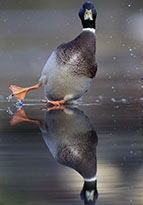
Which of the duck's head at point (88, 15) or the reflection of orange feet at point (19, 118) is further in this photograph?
the duck's head at point (88, 15)

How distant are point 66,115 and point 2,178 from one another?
74.1 inches

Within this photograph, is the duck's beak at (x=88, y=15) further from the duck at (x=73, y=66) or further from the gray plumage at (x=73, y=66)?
the gray plumage at (x=73, y=66)

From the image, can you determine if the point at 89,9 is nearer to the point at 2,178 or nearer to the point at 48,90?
the point at 48,90

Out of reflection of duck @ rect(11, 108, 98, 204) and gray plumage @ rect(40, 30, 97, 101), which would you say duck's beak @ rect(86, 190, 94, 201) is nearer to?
reflection of duck @ rect(11, 108, 98, 204)

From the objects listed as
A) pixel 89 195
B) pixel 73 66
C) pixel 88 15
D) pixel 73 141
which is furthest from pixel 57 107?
pixel 89 195

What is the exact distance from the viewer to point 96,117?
3.47 metres

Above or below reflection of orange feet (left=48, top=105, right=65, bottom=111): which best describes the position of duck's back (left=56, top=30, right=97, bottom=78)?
above

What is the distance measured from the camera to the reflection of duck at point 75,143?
1661 millimetres

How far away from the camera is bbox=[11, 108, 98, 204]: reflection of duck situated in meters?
1.66

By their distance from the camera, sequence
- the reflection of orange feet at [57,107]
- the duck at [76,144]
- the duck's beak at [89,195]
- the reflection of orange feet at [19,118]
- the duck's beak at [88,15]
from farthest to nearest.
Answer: the duck's beak at [88,15]
the reflection of orange feet at [57,107]
the reflection of orange feet at [19,118]
the duck at [76,144]
the duck's beak at [89,195]

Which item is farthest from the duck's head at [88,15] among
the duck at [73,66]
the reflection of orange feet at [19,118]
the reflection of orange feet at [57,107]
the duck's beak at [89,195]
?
the duck's beak at [89,195]

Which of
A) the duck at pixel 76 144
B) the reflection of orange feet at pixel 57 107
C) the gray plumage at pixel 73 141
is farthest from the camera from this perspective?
the reflection of orange feet at pixel 57 107

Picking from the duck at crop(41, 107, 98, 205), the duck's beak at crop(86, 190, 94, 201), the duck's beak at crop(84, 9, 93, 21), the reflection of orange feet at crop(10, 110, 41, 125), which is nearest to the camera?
the duck's beak at crop(86, 190, 94, 201)

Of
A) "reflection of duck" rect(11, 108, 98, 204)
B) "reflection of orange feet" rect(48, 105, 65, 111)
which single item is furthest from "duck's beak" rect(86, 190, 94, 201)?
"reflection of orange feet" rect(48, 105, 65, 111)
